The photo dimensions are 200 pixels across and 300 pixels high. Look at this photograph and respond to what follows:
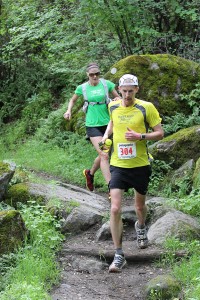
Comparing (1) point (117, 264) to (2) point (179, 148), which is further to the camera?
(2) point (179, 148)

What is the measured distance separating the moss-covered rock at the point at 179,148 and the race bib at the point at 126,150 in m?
3.98

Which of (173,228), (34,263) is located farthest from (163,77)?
(34,263)

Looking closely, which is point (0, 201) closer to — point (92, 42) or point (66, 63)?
point (92, 42)

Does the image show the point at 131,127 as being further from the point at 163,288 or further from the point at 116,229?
the point at 163,288

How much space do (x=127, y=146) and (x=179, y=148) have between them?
415 centimetres

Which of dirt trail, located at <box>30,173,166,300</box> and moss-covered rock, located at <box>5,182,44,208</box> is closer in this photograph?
dirt trail, located at <box>30,173,166,300</box>

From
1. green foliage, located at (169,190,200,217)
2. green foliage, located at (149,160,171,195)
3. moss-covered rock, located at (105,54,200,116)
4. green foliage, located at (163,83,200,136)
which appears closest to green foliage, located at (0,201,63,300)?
green foliage, located at (169,190,200,217)

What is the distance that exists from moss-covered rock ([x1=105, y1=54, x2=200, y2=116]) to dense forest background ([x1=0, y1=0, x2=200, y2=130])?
1492 mm

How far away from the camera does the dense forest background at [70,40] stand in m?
14.8

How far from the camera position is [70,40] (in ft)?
53.3

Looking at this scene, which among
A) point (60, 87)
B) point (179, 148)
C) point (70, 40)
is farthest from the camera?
point (60, 87)

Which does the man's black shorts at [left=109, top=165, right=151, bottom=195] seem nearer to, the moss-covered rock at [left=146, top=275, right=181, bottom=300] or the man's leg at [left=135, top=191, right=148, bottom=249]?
the man's leg at [left=135, top=191, right=148, bottom=249]

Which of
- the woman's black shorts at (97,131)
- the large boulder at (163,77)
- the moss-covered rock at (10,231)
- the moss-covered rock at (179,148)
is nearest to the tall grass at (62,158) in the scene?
the moss-covered rock at (179,148)

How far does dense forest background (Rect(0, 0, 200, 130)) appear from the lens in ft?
48.7
